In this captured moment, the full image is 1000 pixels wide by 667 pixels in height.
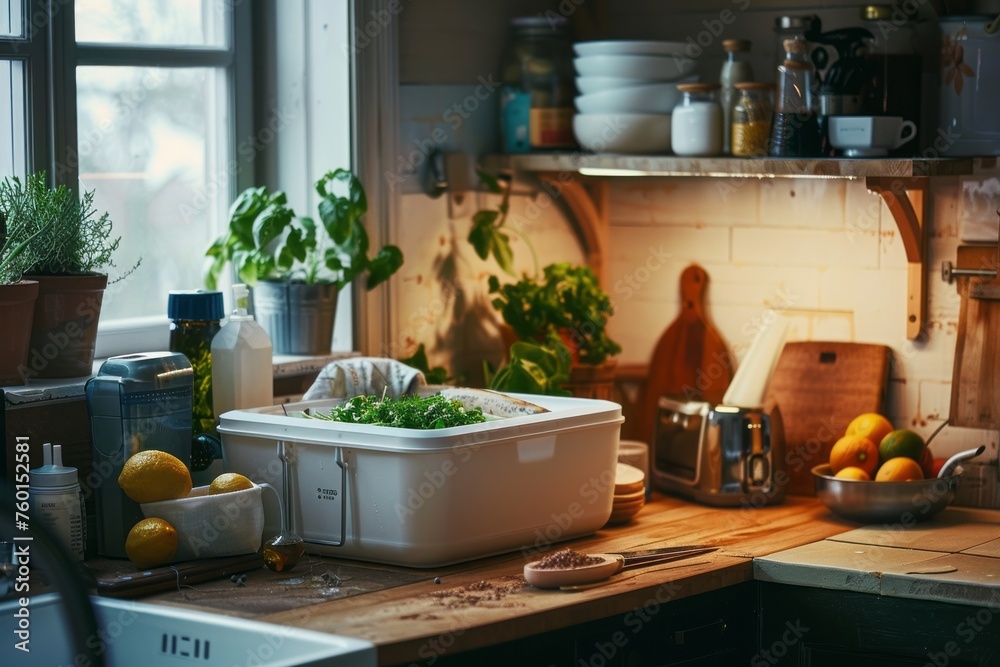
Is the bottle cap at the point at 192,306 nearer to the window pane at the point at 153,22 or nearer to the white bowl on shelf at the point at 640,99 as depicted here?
the window pane at the point at 153,22

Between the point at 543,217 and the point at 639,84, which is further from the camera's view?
the point at 543,217

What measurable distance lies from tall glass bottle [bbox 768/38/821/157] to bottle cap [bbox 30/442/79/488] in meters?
1.27

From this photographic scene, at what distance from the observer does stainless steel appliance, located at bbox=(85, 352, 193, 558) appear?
2.04 meters

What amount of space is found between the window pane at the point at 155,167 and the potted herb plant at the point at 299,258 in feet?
0.24

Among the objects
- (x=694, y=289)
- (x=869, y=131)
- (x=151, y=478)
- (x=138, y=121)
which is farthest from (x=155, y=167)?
(x=869, y=131)

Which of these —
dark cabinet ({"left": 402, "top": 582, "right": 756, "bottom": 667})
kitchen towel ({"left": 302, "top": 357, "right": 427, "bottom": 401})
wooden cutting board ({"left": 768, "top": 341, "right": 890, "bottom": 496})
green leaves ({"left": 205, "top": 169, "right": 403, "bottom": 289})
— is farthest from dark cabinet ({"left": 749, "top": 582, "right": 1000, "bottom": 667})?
green leaves ({"left": 205, "top": 169, "right": 403, "bottom": 289})

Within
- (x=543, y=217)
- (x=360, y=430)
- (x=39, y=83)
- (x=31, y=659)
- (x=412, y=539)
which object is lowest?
(x=31, y=659)

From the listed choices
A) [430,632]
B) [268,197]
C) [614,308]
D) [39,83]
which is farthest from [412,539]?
[614,308]

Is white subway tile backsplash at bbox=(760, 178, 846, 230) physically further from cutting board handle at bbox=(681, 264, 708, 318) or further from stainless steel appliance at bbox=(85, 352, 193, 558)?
stainless steel appliance at bbox=(85, 352, 193, 558)

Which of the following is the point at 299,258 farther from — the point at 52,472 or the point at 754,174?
the point at 754,174

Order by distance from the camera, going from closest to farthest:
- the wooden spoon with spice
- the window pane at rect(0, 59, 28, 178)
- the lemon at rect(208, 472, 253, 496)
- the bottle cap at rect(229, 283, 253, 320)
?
the wooden spoon with spice, the lemon at rect(208, 472, 253, 496), the window pane at rect(0, 59, 28, 178), the bottle cap at rect(229, 283, 253, 320)

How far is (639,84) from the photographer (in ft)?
8.59

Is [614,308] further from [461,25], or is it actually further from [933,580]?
[933,580]

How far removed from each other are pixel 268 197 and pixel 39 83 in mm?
419
